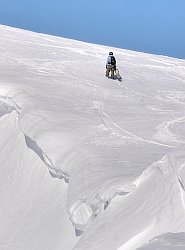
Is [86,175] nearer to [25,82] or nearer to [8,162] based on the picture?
[8,162]

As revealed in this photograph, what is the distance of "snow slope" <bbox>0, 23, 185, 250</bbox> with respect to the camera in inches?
250

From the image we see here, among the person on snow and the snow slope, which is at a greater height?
the person on snow

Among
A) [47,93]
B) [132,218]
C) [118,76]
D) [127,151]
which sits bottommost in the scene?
[132,218]

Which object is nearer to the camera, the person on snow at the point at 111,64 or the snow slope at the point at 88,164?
the snow slope at the point at 88,164

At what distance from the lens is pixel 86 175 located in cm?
858

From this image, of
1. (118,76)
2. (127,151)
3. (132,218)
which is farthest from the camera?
(118,76)

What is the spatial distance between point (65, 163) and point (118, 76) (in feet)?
45.5

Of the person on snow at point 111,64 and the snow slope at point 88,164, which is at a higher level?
the person on snow at point 111,64

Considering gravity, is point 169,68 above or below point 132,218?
above

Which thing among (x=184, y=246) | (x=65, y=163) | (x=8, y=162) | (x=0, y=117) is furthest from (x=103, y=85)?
(x=184, y=246)

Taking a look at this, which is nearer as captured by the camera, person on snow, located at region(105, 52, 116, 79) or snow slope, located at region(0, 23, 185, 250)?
snow slope, located at region(0, 23, 185, 250)

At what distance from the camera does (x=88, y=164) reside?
9.15 m

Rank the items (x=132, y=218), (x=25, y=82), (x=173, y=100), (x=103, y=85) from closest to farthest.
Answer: (x=132, y=218) → (x=25, y=82) → (x=173, y=100) → (x=103, y=85)

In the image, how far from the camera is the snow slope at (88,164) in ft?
20.8
